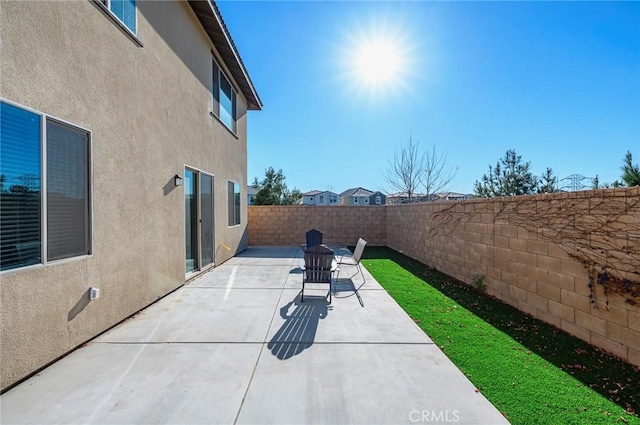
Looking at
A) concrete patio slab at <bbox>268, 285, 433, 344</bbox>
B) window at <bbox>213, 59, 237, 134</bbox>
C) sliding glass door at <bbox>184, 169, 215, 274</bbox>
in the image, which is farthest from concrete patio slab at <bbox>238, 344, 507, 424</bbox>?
window at <bbox>213, 59, 237, 134</bbox>

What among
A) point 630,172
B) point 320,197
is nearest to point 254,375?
point 630,172

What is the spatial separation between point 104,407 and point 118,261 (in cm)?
230

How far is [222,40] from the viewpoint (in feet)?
26.7

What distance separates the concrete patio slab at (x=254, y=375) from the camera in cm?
234

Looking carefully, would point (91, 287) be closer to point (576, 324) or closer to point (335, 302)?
point (335, 302)

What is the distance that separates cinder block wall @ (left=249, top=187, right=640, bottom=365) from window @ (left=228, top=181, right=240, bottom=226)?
653cm

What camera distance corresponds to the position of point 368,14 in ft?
27.8

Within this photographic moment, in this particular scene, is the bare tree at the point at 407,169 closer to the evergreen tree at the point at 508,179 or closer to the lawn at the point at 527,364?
the evergreen tree at the point at 508,179

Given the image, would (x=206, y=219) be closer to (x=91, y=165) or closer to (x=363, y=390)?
(x=91, y=165)

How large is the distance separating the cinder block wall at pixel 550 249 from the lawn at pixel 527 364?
0.27 meters

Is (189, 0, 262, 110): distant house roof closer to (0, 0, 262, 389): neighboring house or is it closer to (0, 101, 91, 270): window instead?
(0, 0, 262, 389): neighboring house

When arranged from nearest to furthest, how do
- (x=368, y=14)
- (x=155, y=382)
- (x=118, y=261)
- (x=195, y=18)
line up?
(x=155, y=382), (x=118, y=261), (x=195, y=18), (x=368, y=14)

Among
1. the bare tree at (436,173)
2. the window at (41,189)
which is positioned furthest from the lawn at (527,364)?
the bare tree at (436,173)

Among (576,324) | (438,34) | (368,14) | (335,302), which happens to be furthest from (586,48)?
(335,302)
